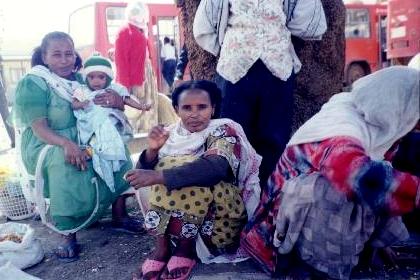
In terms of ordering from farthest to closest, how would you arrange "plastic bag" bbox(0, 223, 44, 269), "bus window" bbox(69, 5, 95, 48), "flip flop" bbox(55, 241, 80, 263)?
"bus window" bbox(69, 5, 95, 48)
"flip flop" bbox(55, 241, 80, 263)
"plastic bag" bbox(0, 223, 44, 269)

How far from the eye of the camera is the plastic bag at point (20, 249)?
2.61m

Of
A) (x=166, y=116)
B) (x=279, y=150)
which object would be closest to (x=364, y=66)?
(x=166, y=116)

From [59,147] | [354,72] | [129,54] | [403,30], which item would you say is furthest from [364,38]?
[59,147]

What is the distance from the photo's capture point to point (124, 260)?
2.72 m

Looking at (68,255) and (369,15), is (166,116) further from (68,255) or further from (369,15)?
(369,15)

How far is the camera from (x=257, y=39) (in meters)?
2.93

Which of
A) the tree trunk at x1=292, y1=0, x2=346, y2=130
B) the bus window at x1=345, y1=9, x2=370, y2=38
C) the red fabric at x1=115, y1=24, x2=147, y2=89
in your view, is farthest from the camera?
the bus window at x1=345, y1=9, x2=370, y2=38

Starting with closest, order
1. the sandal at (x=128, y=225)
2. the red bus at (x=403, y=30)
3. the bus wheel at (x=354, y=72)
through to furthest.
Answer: the sandal at (x=128, y=225) < the red bus at (x=403, y=30) < the bus wheel at (x=354, y=72)

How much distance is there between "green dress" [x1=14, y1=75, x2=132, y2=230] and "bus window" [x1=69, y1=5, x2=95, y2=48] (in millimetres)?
7885

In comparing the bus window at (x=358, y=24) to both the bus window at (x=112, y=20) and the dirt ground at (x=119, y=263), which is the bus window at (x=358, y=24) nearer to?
the bus window at (x=112, y=20)

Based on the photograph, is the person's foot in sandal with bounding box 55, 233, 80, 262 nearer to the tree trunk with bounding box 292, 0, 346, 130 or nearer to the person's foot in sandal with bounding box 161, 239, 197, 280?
the person's foot in sandal with bounding box 161, 239, 197, 280

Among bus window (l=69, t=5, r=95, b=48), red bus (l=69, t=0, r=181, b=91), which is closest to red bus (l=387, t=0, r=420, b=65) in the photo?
red bus (l=69, t=0, r=181, b=91)

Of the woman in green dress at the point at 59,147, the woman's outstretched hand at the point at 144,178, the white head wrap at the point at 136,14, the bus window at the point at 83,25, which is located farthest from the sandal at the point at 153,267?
the bus window at the point at 83,25

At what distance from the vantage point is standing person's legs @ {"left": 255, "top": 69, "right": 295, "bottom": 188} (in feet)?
9.93
